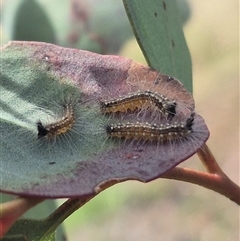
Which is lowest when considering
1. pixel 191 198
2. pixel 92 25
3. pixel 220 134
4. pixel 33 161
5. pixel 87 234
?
pixel 87 234

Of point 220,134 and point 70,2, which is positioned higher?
point 70,2

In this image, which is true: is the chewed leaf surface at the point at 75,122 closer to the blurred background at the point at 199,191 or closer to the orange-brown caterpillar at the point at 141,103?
the orange-brown caterpillar at the point at 141,103

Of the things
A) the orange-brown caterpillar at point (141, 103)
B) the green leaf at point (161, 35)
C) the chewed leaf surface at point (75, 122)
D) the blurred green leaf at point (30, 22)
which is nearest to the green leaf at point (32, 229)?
the chewed leaf surface at point (75, 122)

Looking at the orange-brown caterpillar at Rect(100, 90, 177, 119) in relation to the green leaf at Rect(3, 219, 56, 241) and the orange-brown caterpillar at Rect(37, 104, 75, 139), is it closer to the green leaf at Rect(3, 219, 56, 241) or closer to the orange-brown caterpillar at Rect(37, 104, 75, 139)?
the orange-brown caterpillar at Rect(37, 104, 75, 139)

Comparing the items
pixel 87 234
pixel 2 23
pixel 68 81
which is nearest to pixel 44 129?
pixel 68 81

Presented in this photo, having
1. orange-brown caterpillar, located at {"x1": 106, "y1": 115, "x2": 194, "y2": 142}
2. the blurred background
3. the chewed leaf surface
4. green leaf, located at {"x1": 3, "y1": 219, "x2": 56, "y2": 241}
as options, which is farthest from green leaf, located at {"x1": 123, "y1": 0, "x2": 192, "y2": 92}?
the blurred background

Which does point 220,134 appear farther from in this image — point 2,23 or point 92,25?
point 2,23

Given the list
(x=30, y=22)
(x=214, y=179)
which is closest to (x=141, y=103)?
(x=214, y=179)
